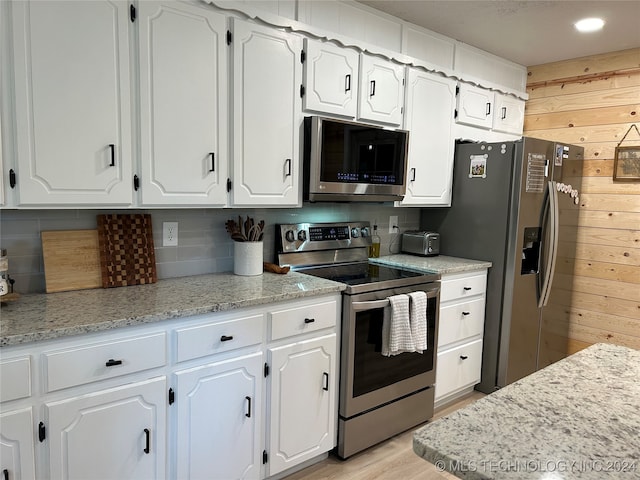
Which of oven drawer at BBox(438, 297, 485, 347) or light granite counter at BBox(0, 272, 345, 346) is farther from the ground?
light granite counter at BBox(0, 272, 345, 346)

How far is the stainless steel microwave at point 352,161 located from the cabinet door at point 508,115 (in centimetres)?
116

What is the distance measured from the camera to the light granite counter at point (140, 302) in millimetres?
1517

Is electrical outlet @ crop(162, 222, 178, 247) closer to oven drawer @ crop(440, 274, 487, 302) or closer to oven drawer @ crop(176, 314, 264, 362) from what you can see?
oven drawer @ crop(176, 314, 264, 362)

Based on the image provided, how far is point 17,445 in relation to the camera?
1.44 meters

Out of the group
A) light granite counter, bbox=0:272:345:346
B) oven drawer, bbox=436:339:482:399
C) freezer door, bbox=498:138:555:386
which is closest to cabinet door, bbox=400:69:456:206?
freezer door, bbox=498:138:555:386

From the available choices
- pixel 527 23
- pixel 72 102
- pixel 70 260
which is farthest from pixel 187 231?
pixel 527 23

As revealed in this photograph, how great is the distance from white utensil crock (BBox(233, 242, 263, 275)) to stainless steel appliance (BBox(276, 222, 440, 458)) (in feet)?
0.89

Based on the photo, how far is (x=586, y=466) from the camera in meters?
0.83

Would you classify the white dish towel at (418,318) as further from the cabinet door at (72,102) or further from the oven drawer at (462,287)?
the cabinet door at (72,102)

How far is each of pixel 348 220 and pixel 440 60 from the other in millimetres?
1254

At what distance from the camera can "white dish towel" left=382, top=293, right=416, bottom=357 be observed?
2408mm

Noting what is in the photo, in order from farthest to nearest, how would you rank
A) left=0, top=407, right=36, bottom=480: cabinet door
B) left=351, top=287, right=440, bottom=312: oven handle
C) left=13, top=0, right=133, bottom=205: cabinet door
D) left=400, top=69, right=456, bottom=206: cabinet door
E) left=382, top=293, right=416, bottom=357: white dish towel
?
left=400, top=69, right=456, bottom=206: cabinet door, left=382, top=293, right=416, bottom=357: white dish towel, left=351, top=287, right=440, bottom=312: oven handle, left=13, top=0, right=133, bottom=205: cabinet door, left=0, top=407, right=36, bottom=480: cabinet door

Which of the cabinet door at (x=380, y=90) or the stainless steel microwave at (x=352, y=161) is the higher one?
the cabinet door at (x=380, y=90)

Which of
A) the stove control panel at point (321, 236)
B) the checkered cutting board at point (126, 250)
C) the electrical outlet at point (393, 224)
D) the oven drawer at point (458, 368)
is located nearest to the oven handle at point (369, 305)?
the stove control panel at point (321, 236)
